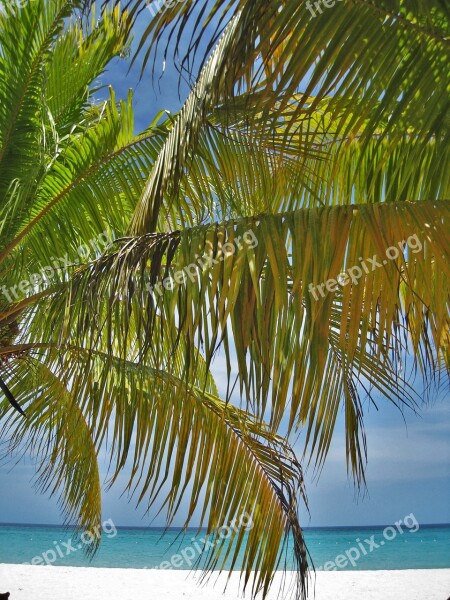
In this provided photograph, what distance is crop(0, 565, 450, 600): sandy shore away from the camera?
12.7 m

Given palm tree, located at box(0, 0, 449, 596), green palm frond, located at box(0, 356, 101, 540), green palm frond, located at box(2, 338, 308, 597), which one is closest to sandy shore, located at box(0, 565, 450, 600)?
green palm frond, located at box(0, 356, 101, 540)

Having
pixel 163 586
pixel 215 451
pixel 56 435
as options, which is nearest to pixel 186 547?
pixel 163 586

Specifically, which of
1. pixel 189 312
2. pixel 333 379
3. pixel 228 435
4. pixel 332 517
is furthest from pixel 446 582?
pixel 332 517

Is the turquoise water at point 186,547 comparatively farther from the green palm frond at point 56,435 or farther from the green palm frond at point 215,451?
the green palm frond at point 215,451

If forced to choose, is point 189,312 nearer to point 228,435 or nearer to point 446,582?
point 228,435

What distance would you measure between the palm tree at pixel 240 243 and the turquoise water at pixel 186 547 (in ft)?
62.4

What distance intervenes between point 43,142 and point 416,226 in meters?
2.92

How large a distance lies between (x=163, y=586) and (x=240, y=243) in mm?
14699

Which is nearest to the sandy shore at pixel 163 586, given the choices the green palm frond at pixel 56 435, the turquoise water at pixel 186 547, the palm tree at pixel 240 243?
the turquoise water at pixel 186 547

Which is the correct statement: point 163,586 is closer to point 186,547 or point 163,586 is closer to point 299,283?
point 186,547

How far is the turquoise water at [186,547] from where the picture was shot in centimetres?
2523

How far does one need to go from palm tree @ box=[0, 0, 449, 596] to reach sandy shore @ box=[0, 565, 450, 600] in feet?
26.3

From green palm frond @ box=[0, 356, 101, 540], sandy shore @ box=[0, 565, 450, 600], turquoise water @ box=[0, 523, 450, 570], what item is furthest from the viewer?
turquoise water @ box=[0, 523, 450, 570]

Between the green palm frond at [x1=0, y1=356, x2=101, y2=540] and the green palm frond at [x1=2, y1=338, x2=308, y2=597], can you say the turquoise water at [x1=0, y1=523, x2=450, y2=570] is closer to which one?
the green palm frond at [x1=0, y1=356, x2=101, y2=540]
